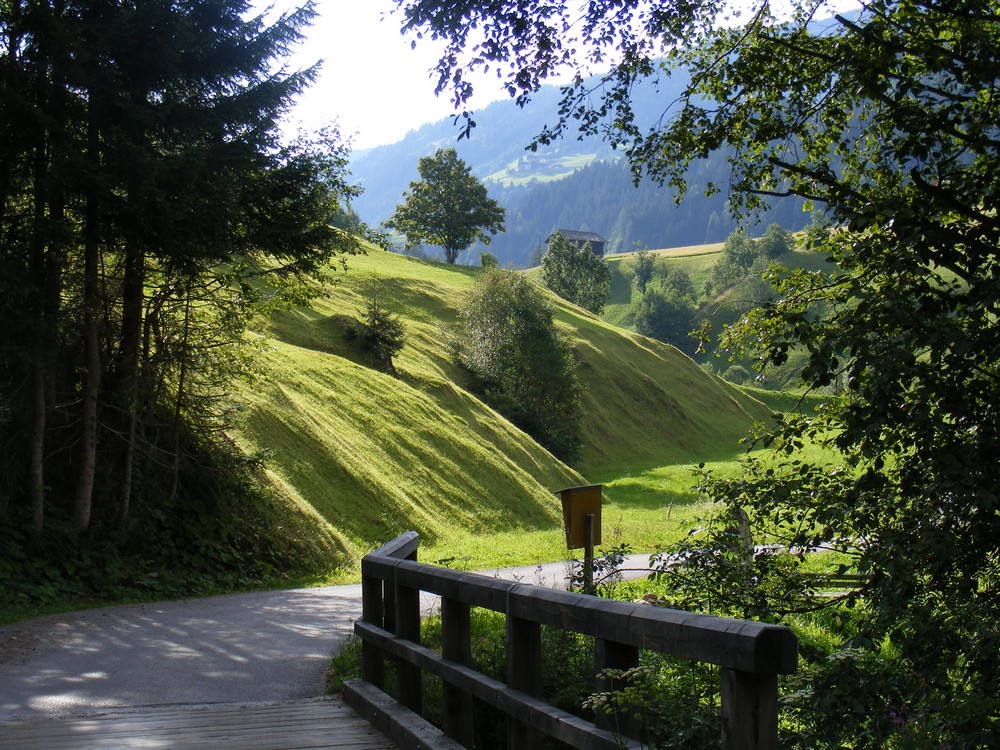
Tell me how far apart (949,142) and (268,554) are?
45.7 ft

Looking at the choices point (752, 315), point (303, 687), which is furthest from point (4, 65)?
point (752, 315)

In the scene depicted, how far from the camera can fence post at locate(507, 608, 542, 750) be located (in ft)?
14.7

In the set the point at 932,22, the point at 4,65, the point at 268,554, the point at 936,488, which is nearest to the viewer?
the point at 936,488

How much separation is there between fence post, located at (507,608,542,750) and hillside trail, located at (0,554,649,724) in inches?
149

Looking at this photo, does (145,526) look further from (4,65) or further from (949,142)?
(949,142)

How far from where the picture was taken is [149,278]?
625 inches

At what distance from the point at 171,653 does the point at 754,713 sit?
8.13m

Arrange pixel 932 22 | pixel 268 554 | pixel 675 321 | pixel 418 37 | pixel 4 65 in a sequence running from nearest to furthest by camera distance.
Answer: pixel 932 22
pixel 418 37
pixel 4 65
pixel 268 554
pixel 675 321

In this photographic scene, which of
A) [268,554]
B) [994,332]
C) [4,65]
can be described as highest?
[4,65]

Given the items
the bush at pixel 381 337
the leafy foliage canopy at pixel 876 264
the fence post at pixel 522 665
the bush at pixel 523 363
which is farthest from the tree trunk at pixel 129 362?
the bush at pixel 523 363

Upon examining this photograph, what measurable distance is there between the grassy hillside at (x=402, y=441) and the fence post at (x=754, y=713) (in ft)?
22.2

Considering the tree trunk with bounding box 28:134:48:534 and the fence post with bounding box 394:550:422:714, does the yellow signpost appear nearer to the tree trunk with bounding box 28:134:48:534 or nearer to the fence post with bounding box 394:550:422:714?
the fence post with bounding box 394:550:422:714

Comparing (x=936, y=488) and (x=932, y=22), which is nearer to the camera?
(x=936, y=488)

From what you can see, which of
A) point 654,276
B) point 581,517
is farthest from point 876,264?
point 654,276
